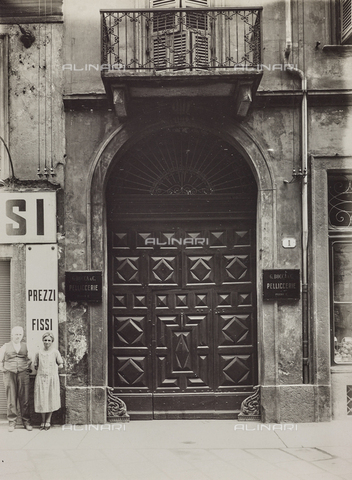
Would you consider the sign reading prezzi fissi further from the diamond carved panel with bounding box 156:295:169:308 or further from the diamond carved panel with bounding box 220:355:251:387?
the diamond carved panel with bounding box 220:355:251:387

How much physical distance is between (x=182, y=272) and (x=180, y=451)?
2833 millimetres

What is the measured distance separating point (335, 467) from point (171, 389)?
3106mm

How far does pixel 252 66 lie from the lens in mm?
8523

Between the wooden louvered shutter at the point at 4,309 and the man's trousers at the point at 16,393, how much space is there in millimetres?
305

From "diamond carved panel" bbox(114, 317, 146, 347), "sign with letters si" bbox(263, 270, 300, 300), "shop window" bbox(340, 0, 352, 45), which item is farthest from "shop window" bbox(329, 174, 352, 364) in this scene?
"diamond carved panel" bbox(114, 317, 146, 347)

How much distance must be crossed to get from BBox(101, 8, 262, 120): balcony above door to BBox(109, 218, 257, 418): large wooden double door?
76.4 inches

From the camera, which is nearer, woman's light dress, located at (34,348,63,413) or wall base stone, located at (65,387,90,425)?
woman's light dress, located at (34,348,63,413)

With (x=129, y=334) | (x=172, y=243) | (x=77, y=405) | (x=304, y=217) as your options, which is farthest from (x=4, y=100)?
(x=304, y=217)

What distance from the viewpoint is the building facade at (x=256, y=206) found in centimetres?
888

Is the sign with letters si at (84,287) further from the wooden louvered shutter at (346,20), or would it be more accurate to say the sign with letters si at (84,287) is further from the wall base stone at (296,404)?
the wooden louvered shutter at (346,20)

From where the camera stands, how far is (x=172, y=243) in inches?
369

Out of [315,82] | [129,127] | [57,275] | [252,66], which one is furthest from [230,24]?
[57,275]

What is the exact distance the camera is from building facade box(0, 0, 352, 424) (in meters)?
8.88

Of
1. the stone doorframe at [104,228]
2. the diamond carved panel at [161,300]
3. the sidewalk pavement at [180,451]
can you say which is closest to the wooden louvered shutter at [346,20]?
the stone doorframe at [104,228]
